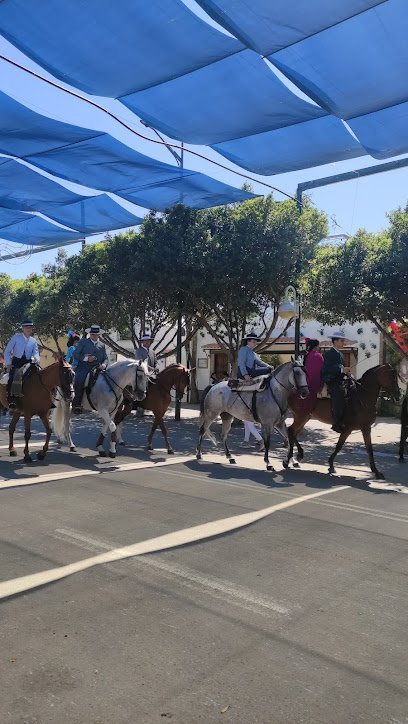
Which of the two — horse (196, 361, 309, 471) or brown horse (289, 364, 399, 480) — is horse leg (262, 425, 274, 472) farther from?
brown horse (289, 364, 399, 480)

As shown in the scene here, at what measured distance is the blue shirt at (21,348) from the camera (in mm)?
11359

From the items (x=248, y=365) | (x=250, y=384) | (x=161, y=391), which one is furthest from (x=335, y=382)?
(x=161, y=391)

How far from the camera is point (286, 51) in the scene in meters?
8.48

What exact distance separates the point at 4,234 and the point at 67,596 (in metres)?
14.5

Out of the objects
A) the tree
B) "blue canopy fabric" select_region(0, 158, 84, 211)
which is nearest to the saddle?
the tree

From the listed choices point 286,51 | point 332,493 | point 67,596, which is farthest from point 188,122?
point 67,596

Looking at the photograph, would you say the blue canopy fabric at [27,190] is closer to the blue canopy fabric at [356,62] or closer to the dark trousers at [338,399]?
the blue canopy fabric at [356,62]

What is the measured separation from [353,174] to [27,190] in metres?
7.35

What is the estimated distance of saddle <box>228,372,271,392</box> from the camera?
10.7 metres

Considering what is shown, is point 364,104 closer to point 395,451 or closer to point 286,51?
point 286,51

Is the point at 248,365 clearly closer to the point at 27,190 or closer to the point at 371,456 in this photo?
the point at 371,456

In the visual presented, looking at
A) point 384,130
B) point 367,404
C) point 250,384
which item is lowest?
point 367,404

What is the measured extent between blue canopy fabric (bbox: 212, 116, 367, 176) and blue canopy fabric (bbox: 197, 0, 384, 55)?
255 cm

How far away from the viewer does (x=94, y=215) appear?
50.1 feet
